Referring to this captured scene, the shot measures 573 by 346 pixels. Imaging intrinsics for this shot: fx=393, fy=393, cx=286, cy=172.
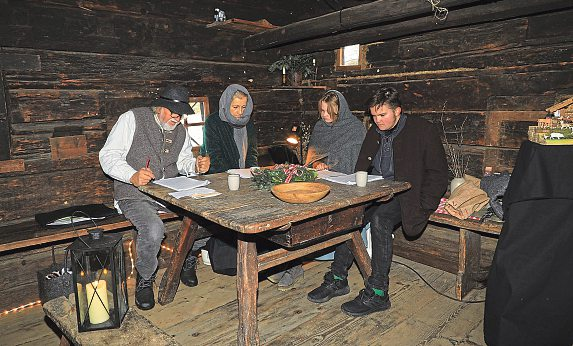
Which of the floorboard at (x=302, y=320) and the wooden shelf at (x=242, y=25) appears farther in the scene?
the wooden shelf at (x=242, y=25)

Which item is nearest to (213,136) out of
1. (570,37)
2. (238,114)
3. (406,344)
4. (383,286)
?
(238,114)

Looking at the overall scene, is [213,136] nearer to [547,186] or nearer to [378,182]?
[378,182]

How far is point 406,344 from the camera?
9.35 feet

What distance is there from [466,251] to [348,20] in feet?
8.05

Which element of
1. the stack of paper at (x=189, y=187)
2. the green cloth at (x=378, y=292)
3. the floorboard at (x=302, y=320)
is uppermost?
the stack of paper at (x=189, y=187)

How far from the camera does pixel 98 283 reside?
2289 mm

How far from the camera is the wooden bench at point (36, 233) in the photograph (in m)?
3.06

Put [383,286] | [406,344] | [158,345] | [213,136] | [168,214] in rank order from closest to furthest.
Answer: [158,345] → [406,344] → [383,286] → [168,214] → [213,136]

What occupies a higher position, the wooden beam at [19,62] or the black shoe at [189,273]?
the wooden beam at [19,62]

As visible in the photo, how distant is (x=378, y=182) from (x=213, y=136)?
5.77 feet

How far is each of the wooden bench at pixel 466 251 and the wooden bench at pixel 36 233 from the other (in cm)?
289

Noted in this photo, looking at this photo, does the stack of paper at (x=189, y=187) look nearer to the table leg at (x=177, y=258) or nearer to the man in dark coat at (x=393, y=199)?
the table leg at (x=177, y=258)

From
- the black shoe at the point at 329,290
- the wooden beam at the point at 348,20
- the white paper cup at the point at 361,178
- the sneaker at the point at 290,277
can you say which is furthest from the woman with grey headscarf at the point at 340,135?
the white paper cup at the point at 361,178

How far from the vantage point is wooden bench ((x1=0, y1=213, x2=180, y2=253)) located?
10.1 ft
